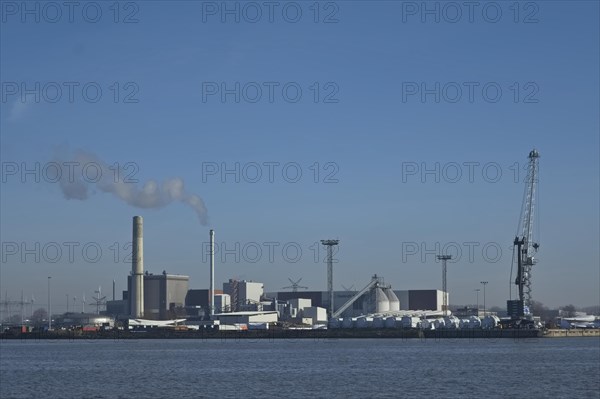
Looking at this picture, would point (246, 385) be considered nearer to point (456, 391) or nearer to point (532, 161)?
point (456, 391)

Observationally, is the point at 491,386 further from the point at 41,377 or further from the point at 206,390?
the point at 41,377

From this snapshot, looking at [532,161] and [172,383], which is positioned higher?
[532,161]

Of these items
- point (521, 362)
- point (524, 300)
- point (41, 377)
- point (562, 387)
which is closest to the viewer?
point (562, 387)

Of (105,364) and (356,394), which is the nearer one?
(356,394)

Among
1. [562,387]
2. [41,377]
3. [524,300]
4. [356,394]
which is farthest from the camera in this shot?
[524,300]

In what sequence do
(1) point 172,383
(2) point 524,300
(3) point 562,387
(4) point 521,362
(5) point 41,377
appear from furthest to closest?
(2) point 524,300 → (4) point 521,362 → (5) point 41,377 → (1) point 172,383 → (3) point 562,387

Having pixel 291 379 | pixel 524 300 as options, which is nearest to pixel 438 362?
pixel 291 379

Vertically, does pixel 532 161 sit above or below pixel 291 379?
above

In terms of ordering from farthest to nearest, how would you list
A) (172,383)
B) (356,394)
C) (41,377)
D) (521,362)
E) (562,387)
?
(521,362) < (41,377) < (172,383) < (562,387) < (356,394)

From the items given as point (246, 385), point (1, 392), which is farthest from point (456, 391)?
point (1, 392)
